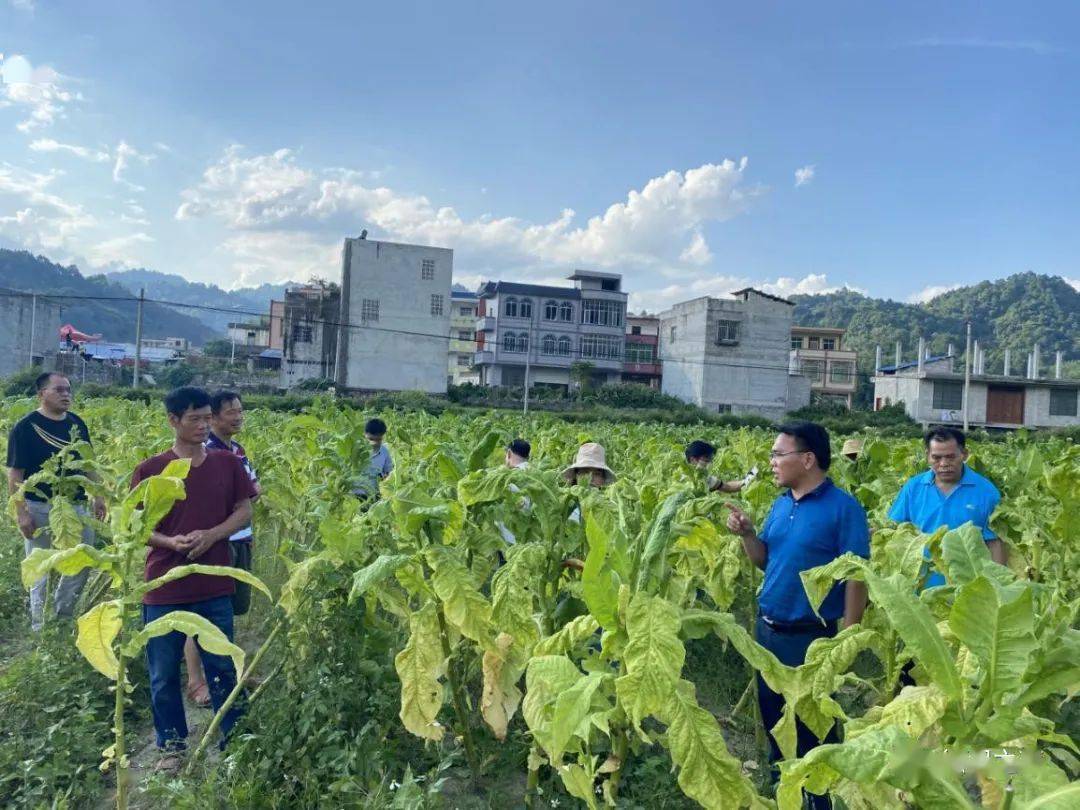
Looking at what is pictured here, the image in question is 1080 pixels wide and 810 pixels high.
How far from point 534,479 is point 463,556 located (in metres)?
0.56

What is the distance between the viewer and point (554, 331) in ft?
173

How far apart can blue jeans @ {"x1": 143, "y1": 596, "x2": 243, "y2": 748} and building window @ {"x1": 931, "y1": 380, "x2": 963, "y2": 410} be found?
48.6 meters

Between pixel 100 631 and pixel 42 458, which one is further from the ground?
pixel 42 458

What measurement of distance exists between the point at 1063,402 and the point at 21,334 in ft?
193

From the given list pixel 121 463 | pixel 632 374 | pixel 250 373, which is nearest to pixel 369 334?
pixel 250 373

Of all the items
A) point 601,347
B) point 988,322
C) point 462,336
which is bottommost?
point 601,347

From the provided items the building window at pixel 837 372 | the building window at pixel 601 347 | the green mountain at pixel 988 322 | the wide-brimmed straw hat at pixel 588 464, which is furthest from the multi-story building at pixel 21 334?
the green mountain at pixel 988 322

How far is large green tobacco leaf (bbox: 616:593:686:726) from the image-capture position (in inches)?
83.6

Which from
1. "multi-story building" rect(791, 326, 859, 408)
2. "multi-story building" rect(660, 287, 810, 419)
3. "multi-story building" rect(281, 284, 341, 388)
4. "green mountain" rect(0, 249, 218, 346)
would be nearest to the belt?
"multi-story building" rect(660, 287, 810, 419)

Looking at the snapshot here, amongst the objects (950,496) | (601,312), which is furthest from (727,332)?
(950,496)

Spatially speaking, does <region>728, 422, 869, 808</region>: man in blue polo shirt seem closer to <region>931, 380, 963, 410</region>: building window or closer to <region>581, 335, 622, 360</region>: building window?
<region>931, 380, 963, 410</region>: building window

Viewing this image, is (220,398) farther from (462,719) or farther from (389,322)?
(389,322)

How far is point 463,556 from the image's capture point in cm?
345

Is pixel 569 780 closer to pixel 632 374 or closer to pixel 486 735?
pixel 486 735
